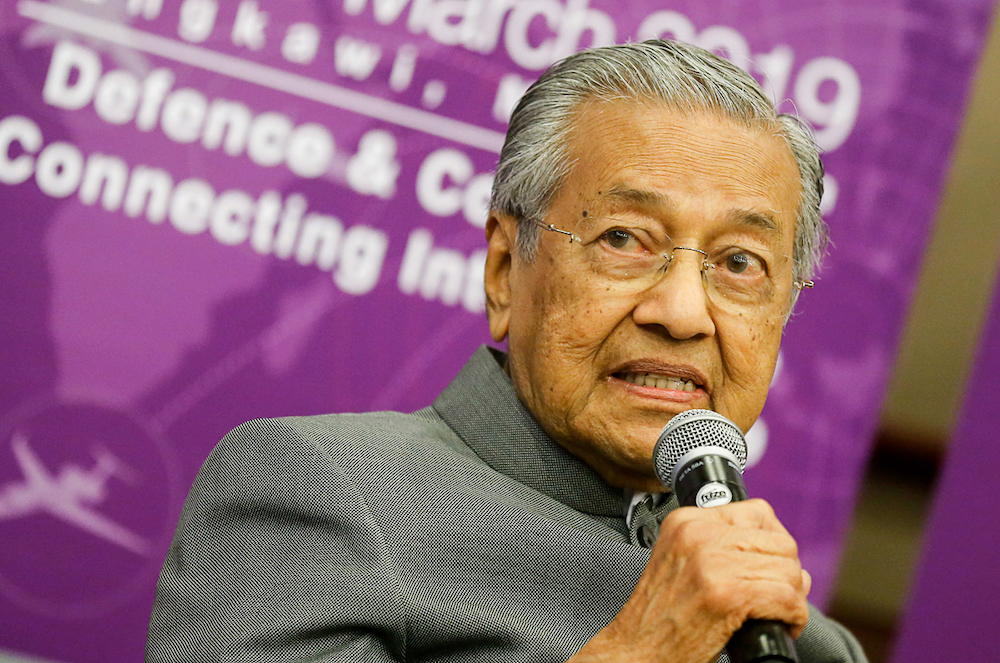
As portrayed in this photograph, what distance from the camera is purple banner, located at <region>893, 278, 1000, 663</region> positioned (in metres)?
3.09

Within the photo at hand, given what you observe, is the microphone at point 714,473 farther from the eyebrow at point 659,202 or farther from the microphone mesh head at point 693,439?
the eyebrow at point 659,202

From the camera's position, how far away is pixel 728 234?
5.95ft

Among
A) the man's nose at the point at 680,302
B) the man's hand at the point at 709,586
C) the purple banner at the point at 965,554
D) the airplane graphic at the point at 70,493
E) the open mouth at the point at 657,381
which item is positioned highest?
the man's nose at the point at 680,302

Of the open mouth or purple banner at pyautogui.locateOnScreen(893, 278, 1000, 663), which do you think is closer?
the open mouth

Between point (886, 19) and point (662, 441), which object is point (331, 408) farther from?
point (886, 19)

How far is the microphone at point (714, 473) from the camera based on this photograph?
1175mm

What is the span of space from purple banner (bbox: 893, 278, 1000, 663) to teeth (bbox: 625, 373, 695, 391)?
5.74 feet

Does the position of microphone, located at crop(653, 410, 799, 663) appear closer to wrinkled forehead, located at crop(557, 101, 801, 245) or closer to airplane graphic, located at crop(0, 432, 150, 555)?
wrinkled forehead, located at crop(557, 101, 801, 245)

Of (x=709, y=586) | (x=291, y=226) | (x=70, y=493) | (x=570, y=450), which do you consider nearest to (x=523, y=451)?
(x=570, y=450)

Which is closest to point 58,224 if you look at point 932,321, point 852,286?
point 852,286

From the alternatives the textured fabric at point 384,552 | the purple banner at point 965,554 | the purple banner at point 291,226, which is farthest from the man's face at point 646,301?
the purple banner at point 965,554

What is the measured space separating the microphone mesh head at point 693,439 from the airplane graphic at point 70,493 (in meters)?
1.96

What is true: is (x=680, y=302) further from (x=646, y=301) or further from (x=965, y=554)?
(x=965, y=554)

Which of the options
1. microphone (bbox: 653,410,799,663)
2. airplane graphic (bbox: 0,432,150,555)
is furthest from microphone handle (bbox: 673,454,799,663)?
airplane graphic (bbox: 0,432,150,555)
